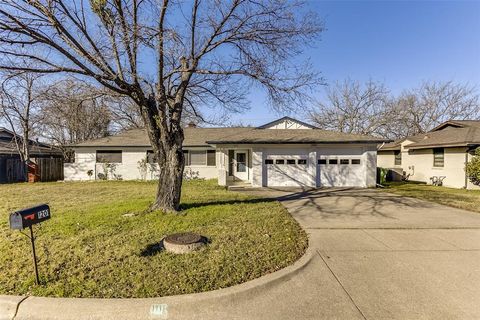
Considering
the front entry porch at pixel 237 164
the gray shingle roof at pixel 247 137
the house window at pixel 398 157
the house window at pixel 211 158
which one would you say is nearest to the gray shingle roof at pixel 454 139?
the house window at pixel 398 157

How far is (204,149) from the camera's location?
713 inches

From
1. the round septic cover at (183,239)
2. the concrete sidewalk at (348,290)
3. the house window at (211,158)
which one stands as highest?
the house window at (211,158)

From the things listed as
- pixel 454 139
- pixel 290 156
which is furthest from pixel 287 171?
pixel 454 139

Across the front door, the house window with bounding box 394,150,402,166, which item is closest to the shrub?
the house window with bounding box 394,150,402,166

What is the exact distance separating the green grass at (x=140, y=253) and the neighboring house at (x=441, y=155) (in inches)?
502

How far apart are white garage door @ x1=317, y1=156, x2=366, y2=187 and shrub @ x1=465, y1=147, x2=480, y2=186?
202 inches

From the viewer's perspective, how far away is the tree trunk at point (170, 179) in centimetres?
735

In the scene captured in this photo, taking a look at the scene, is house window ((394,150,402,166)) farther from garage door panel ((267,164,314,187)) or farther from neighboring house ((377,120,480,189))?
garage door panel ((267,164,314,187))

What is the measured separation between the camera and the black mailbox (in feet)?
10.4

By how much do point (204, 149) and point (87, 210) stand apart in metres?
10.8

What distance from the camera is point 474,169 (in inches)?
520

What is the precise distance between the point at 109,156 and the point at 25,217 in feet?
53.5

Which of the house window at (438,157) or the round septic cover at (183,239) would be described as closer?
the round septic cover at (183,239)

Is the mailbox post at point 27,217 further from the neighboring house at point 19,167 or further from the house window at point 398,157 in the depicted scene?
the house window at point 398,157
